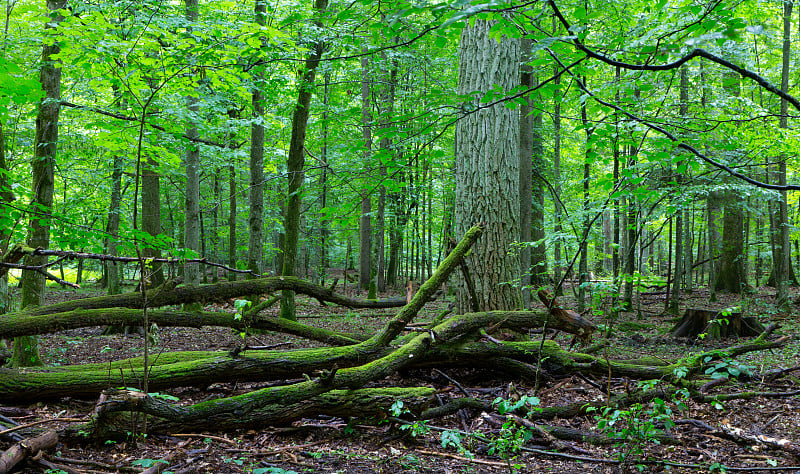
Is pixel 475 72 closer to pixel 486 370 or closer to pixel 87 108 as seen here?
pixel 486 370

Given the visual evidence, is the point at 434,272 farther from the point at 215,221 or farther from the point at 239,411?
the point at 215,221

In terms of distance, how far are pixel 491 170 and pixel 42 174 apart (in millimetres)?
6177

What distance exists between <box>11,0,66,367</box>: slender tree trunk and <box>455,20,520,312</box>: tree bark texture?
221 inches

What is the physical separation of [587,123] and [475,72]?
293 centimetres

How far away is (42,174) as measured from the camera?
609 cm

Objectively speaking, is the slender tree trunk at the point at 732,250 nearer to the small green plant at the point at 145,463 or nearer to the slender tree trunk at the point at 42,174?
the small green plant at the point at 145,463

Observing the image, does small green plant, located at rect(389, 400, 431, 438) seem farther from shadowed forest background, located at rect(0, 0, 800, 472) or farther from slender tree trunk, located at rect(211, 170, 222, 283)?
slender tree trunk, located at rect(211, 170, 222, 283)

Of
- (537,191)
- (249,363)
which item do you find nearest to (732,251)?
(537,191)

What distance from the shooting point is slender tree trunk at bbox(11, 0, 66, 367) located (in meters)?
5.94

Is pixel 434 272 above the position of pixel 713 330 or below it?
above

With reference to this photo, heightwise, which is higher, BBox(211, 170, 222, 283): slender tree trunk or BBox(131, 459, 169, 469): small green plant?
BBox(211, 170, 222, 283): slender tree trunk

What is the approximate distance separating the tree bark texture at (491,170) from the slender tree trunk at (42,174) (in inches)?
221

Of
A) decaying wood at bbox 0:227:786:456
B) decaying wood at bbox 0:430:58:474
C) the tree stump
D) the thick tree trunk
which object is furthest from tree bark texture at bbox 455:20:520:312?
the thick tree trunk

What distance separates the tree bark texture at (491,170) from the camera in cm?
611
